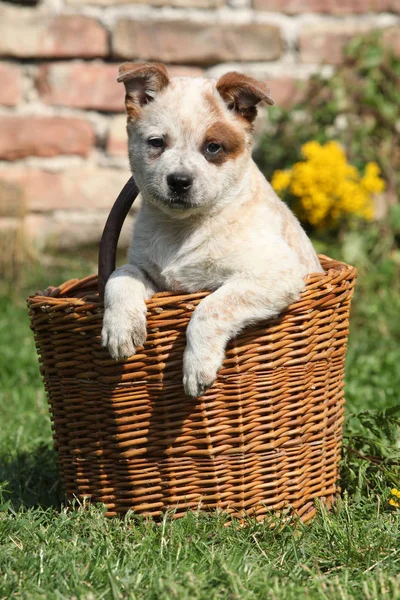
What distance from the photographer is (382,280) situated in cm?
567

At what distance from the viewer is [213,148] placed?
2869mm

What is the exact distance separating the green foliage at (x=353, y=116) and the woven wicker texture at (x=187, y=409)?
3.33m

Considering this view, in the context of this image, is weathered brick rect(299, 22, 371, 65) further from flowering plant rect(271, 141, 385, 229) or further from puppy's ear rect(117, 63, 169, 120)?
puppy's ear rect(117, 63, 169, 120)

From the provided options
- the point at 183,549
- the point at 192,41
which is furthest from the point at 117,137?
the point at 183,549

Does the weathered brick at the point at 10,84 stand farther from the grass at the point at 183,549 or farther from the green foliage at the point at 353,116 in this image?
the grass at the point at 183,549

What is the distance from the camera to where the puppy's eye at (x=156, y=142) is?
2.89 meters

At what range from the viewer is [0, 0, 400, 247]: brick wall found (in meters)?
5.76

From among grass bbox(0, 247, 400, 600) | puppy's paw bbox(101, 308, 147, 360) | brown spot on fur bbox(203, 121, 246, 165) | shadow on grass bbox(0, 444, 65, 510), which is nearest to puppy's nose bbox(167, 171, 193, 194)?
brown spot on fur bbox(203, 121, 246, 165)

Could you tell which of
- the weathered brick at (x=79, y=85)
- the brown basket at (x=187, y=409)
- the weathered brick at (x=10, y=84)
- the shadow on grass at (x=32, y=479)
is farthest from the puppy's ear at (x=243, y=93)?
the weathered brick at (x=10, y=84)

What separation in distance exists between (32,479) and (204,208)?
4.33 feet

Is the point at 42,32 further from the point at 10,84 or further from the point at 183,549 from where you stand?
the point at 183,549

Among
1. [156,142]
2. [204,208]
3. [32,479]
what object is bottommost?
[32,479]

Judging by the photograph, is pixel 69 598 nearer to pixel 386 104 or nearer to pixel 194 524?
pixel 194 524

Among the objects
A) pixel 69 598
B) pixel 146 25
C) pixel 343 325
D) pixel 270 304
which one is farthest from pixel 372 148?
pixel 69 598
